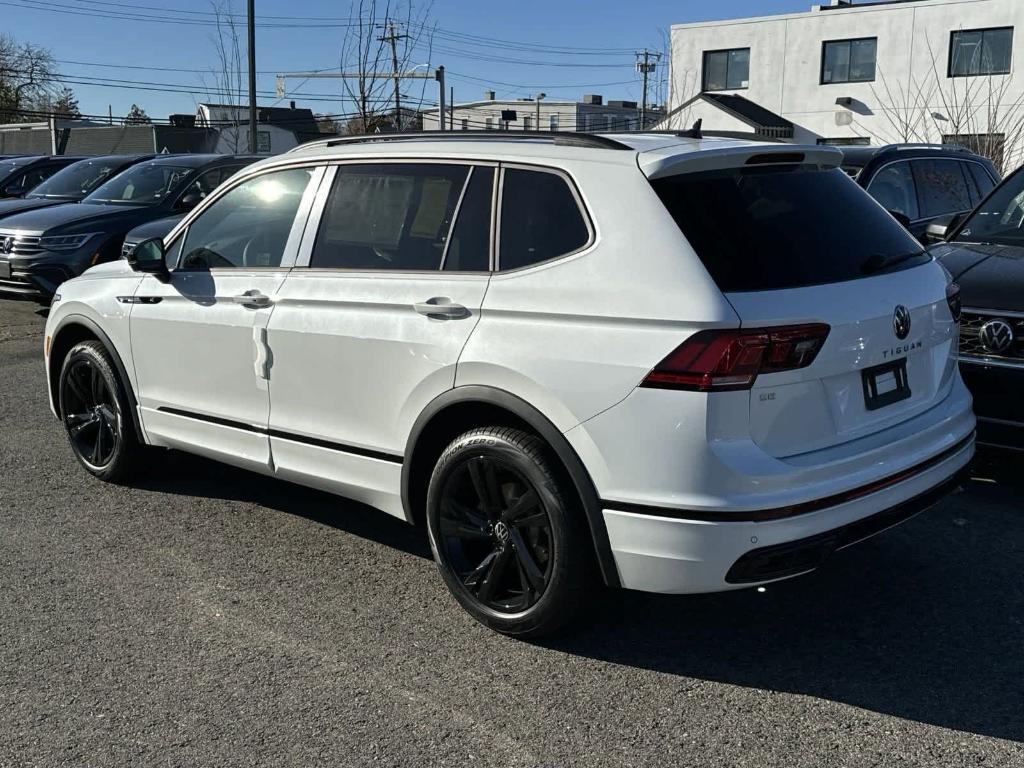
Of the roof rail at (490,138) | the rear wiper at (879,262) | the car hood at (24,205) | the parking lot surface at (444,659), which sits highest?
the roof rail at (490,138)

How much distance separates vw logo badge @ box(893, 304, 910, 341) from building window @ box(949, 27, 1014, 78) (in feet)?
141

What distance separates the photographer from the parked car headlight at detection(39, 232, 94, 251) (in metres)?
11.3

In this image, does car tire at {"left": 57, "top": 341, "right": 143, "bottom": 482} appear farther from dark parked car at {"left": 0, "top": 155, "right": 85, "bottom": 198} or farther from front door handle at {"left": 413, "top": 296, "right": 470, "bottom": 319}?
dark parked car at {"left": 0, "top": 155, "right": 85, "bottom": 198}

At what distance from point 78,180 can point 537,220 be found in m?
12.3

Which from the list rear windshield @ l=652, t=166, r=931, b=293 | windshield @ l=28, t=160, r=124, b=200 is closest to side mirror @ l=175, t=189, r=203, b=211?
windshield @ l=28, t=160, r=124, b=200

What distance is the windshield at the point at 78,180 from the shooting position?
14242mm

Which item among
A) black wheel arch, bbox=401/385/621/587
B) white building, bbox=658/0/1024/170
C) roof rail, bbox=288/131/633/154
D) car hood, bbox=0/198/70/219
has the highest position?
white building, bbox=658/0/1024/170

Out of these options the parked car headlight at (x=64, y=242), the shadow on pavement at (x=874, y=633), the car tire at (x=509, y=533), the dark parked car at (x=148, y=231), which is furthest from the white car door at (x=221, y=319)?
the parked car headlight at (x=64, y=242)

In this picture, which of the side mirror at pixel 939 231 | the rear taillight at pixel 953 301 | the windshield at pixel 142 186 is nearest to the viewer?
the rear taillight at pixel 953 301

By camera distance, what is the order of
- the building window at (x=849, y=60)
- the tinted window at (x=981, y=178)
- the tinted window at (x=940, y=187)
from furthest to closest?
the building window at (x=849, y=60) < the tinted window at (x=981, y=178) < the tinted window at (x=940, y=187)

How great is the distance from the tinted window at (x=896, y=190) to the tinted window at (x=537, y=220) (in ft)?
17.1

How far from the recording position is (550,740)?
3.34m

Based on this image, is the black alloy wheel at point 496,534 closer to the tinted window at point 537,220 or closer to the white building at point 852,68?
the tinted window at point 537,220

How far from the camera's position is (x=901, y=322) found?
3795 millimetres
